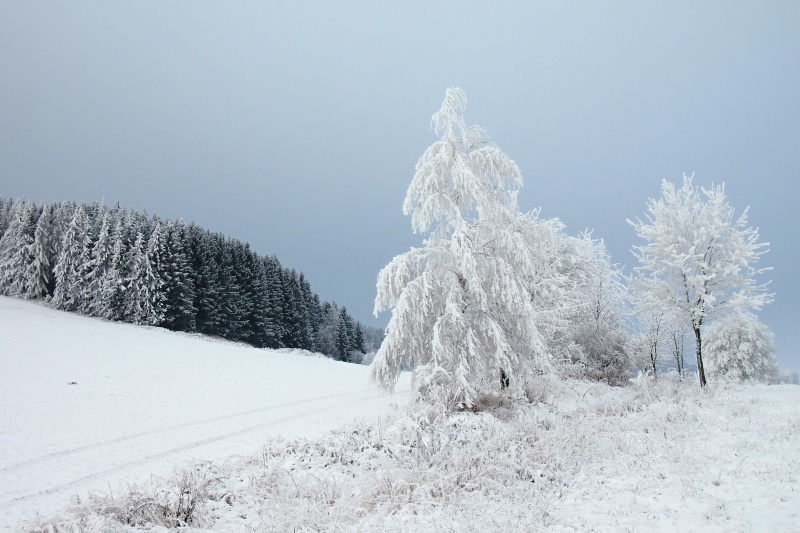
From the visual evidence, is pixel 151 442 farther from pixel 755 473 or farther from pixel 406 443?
pixel 755 473

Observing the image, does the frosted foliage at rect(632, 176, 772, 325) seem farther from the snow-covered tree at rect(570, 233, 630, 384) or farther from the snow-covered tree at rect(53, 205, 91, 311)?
the snow-covered tree at rect(53, 205, 91, 311)

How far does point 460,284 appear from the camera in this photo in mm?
12695

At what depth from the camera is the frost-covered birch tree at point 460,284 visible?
11734 mm

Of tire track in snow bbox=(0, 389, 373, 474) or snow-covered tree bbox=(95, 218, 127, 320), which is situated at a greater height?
snow-covered tree bbox=(95, 218, 127, 320)

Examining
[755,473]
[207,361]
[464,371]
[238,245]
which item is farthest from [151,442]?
[238,245]

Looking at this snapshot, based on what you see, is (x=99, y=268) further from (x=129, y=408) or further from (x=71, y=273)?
(x=129, y=408)

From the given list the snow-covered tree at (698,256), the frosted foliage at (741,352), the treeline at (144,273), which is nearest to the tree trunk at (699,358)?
the snow-covered tree at (698,256)

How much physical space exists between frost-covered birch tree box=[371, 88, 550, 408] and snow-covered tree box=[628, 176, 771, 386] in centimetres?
1131

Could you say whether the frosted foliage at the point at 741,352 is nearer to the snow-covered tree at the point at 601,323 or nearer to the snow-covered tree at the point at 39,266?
the snow-covered tree at the point at 601,323

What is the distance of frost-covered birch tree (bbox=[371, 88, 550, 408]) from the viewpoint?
38.5 ft

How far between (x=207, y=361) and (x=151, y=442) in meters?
17.7

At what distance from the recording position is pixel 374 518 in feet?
17.6

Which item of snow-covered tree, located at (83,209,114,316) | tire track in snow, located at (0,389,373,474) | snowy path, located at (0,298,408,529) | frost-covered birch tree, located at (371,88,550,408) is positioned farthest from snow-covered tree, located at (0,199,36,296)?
frost-covered birch tree, located at (371,88,550,408)

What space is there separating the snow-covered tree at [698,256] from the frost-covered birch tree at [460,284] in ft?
37.1
